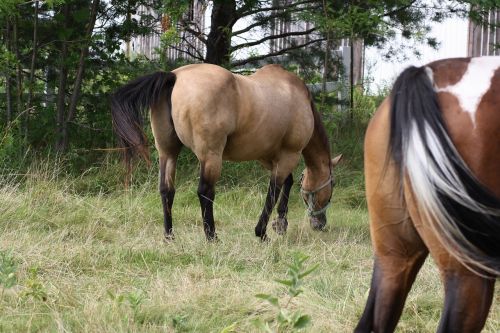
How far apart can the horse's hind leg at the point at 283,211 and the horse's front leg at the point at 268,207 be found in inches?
6.0

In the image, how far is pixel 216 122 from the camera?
18.5 ft

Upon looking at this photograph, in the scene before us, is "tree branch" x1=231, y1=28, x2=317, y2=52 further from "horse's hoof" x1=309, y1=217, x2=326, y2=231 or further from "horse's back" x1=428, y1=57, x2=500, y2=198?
"horse's back" x1=428, y1=57, x2=500, y2=198

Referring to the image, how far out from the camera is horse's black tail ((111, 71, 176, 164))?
5.66 metres

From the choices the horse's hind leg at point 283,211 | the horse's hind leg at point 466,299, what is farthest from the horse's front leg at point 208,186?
the horse's hind leg at point 466,299

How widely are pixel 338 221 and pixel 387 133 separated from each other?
185 inches

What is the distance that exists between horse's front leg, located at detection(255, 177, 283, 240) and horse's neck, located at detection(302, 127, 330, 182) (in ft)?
1.70

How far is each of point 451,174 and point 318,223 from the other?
457 cm

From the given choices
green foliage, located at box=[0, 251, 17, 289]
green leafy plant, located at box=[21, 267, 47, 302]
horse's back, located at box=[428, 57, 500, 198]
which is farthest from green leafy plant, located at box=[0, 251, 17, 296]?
horse's back, located at box=[428, 57, 500, 198]

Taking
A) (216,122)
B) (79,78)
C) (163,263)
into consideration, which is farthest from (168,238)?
(79,78)

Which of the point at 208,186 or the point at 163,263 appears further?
the point at 208,186

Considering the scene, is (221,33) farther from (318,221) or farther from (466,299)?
(466,299)

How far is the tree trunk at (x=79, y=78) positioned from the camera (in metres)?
8.31

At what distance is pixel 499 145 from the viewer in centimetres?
226

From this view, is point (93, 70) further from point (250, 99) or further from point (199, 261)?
point (199, 261)
